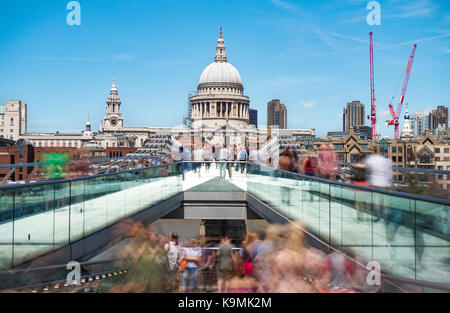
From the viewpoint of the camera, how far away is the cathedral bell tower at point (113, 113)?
181625 millimetres

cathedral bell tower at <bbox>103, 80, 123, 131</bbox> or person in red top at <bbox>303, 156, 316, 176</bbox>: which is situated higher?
cathedral bell tower at <bbox>103, 80, 123, 131</bbox>

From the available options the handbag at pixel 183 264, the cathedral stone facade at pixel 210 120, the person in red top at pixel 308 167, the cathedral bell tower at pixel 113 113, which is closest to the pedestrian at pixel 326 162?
the person in red top at pixel 308 167

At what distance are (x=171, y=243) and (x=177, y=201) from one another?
1080cm

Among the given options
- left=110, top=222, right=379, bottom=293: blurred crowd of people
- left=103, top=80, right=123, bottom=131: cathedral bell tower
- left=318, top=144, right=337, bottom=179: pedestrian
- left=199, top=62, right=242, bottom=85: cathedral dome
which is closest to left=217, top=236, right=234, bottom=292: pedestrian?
left=110, top=222, right=379, bottom=293: blurred crowd of people

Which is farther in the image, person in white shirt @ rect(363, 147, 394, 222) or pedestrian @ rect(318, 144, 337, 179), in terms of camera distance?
pedestrian @ rect(318, 144, 337, 179)

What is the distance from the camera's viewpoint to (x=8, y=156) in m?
83.9

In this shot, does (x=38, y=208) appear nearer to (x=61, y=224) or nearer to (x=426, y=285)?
(x=61, y=224)

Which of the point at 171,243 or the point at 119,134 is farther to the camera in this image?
the point at 119,134

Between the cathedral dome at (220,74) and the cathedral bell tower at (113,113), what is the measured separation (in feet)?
145

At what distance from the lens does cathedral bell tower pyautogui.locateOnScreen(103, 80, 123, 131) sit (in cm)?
18162

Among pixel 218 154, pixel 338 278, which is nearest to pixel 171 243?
pixel 338 278

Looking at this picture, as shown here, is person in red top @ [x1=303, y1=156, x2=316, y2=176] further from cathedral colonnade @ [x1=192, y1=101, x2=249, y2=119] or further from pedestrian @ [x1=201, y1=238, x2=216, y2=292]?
cathedral colonnade @ [x1=192, y1=101, x2=249, y2=119]

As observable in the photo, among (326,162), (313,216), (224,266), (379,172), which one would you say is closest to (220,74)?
(326,162)

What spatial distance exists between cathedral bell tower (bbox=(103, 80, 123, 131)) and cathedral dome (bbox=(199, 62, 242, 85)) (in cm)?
4412
